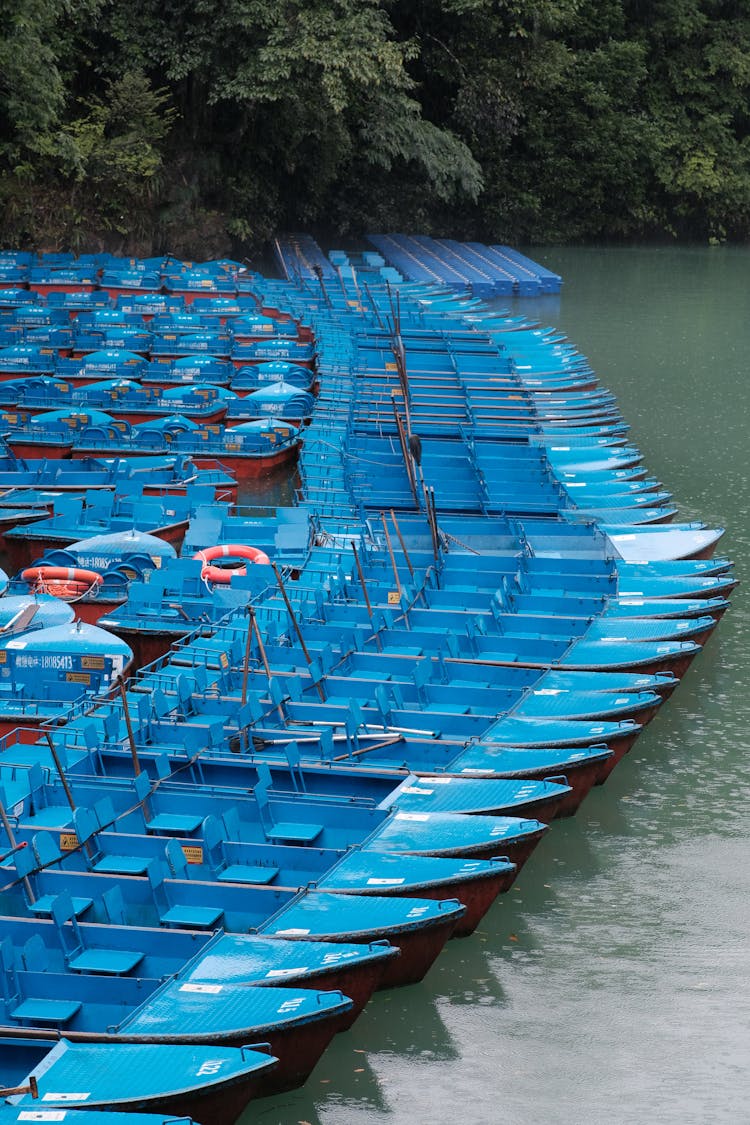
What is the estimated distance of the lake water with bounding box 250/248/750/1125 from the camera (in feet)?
35.4

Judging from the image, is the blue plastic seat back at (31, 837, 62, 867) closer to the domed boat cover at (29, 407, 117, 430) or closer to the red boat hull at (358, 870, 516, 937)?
the red boat hull at (358, 870, 516, 937)

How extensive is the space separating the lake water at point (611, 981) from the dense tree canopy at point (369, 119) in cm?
2375

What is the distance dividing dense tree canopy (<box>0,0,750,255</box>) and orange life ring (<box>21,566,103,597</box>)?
1786 cm

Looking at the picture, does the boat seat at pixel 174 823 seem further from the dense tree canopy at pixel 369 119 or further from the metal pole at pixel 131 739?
the dense tree canopy at pixel 369 119

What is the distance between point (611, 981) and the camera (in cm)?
1234

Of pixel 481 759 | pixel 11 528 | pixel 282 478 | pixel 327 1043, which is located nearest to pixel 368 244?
pixel 282 478

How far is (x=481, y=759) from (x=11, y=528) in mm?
9877

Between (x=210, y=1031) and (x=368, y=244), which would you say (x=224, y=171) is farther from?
(x=210, y=1031)

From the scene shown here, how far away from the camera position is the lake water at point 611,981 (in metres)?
10.8

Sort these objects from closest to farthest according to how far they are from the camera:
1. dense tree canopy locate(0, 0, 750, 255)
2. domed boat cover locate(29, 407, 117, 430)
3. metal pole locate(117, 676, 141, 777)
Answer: metal pole locate(117, 676, 141, 777)
domed boat cover locate(29, 407, 117, 430)
dense tree canopy locate(0, 0, 750, 255)

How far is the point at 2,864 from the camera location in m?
12.1

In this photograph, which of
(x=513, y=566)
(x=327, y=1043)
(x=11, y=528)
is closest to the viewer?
(x=327, y=1043)

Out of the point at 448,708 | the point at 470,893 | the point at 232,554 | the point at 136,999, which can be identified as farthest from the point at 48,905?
the point at 232,554

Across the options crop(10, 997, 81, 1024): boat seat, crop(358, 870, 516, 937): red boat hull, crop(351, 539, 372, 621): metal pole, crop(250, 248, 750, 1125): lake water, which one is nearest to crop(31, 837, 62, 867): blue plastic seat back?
crop(10, 997, 81, 1024): boat seat
